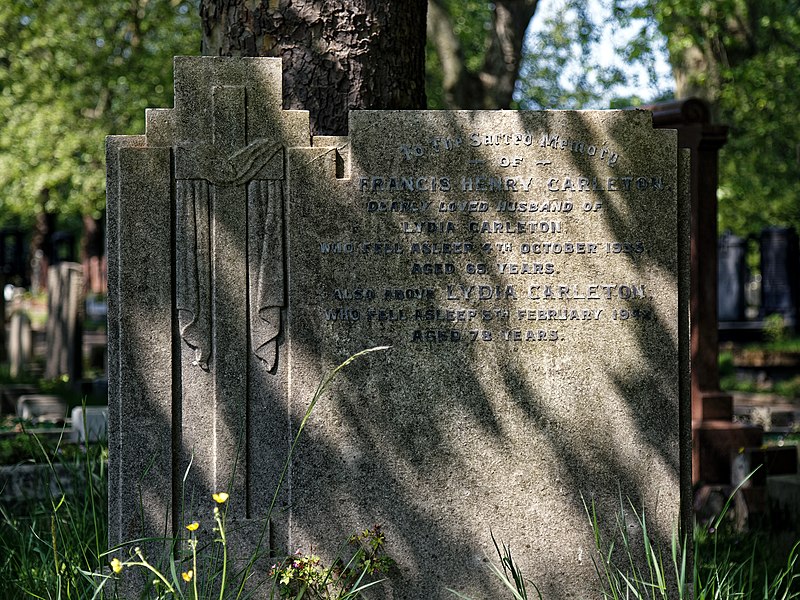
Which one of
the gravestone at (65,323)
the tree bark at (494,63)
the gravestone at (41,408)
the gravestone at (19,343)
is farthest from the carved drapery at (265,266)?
the gravestone at (19,343)

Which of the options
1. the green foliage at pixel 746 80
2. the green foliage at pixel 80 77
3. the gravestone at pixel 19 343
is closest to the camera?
the gravestone at pixel 19 343

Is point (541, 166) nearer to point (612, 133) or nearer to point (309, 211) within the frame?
point (612, 133)

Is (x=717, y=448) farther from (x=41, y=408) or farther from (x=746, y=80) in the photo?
(x=746, y=80)

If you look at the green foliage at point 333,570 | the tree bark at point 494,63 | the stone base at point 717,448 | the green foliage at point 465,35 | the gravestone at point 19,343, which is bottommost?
the gravestone at point 19,343

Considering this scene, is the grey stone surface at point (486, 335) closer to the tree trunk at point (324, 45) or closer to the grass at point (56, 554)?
the tree trunk at point (324, 45)

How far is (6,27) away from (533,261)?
62.6 feet

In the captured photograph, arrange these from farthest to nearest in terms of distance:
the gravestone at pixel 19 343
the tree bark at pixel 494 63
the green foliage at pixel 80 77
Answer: the green foliage at pixel 80 77 → the gravestone at pixel 19 343 → the tree bark at pixel 494 63

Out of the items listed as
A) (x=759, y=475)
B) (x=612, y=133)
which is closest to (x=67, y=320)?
(x=759, y=475)

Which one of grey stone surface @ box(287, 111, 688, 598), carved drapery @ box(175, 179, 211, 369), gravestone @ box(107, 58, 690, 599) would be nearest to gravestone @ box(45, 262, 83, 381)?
gravestone @ box(107, 58, 690, 599)

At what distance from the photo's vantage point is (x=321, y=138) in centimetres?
472

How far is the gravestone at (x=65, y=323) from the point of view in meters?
13.5

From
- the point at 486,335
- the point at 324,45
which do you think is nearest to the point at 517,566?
the point at 486,335

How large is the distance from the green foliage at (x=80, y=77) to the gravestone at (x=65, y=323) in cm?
732

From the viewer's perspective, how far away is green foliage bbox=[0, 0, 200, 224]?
67.8 feet
